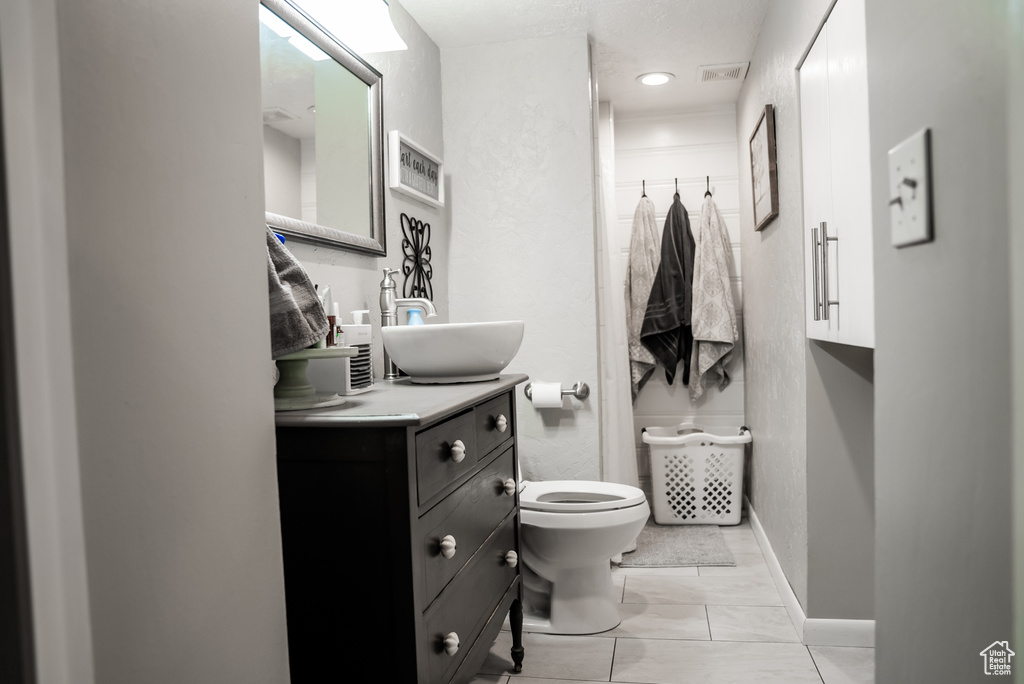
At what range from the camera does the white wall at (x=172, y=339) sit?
2.25 feet

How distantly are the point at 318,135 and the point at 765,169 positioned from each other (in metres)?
1.71

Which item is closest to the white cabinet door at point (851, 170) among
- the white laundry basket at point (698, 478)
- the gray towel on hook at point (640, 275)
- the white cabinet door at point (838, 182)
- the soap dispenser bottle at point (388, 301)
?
the white cabinet door at point (838, 182)

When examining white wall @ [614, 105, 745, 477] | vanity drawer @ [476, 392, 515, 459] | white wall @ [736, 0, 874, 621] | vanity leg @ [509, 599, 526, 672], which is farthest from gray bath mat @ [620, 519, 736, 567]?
vanity drawer @ [476, 392, 515, 459]

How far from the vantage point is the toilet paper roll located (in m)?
2.86

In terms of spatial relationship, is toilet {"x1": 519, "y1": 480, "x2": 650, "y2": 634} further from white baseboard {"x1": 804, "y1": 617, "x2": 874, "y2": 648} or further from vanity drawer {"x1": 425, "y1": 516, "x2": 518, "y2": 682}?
white baseboard {"x1": 804, "y1": 617, "x2": 874, "y2": 648}

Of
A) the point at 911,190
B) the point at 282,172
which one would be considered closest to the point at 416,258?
the point at 282,172

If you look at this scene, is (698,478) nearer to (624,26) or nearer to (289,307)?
(624,26)

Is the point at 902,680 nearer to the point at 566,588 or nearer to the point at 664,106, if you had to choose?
the point at 566,588

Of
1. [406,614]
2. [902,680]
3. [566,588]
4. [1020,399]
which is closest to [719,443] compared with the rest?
[566,588]

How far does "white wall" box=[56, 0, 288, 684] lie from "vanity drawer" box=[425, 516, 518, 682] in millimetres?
463

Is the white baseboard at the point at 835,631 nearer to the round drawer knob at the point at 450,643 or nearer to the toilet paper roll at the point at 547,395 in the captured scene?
the toilet paper roll at the point at 547,395

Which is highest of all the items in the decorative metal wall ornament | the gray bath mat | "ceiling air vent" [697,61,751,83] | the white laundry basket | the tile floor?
"ceiling air vent" [697,61,751,83]

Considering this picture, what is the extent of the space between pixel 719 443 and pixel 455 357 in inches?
82.9

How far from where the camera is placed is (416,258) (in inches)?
106
